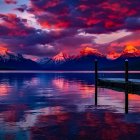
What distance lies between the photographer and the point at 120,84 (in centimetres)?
4638

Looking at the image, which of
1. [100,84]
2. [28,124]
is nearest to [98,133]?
[28,124]

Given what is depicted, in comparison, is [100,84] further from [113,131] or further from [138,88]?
[113,131]

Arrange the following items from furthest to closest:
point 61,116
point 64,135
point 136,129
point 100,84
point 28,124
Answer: point 100,84 → point 61,116 → point 28,124 → point 136,129 → point 64,135

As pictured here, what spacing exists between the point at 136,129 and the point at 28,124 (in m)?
6.08

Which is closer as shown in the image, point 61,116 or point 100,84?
point 61,116

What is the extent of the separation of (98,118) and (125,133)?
5.43 meters

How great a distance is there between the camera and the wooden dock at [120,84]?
118ft

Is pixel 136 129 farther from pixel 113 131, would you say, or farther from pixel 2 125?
pixel 2 125

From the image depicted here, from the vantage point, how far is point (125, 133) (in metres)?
18.6

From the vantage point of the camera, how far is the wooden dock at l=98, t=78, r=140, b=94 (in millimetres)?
36094

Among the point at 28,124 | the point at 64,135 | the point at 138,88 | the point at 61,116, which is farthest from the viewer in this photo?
the point at 138,88

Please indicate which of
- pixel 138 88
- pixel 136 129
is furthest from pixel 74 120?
pixel 138 88

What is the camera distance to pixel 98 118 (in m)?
24.0

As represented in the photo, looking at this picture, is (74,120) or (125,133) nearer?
(125,133)
